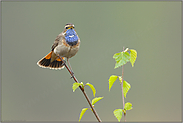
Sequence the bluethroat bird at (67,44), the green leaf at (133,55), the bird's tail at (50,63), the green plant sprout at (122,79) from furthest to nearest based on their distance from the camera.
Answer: the bird's tail at (50,63)
the bluethroat bird at (67,44)
the green leaf at (133,55)
the green plant sprout at (122,79)

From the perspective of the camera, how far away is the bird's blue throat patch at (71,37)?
3.53m

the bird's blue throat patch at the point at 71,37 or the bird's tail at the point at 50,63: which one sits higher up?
the bird's blue throat patch at the point at 71,37

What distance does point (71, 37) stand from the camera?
11.8 ft

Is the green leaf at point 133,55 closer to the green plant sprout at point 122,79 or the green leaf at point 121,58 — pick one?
the green plant sprout at point 122,79

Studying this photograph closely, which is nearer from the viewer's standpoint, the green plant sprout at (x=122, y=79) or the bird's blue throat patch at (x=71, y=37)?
the green plant sprout at (x=122, y=79)

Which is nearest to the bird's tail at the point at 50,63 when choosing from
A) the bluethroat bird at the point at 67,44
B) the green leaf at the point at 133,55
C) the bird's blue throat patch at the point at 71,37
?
the bluethroat bird at the point at 67,44

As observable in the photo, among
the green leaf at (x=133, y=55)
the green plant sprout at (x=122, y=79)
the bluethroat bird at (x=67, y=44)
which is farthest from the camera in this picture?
the bluethroat bird at (x=67, y=44)

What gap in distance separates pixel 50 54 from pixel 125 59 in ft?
9.59

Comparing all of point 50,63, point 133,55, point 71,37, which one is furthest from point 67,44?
point 133,55

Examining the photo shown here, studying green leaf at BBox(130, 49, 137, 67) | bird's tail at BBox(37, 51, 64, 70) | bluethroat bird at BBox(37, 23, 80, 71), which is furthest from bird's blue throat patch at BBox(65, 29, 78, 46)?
green leaf at BBox(130, 49, 137, 67)

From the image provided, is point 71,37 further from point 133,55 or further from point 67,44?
point 133,55

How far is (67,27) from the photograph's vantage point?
364 cm

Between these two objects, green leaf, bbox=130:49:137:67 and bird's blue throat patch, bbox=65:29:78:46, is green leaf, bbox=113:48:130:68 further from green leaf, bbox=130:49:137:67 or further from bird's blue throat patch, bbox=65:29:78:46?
bird's blue throat patch, bbox=65:29:78:46

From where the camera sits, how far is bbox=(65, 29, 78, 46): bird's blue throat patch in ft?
11.6
